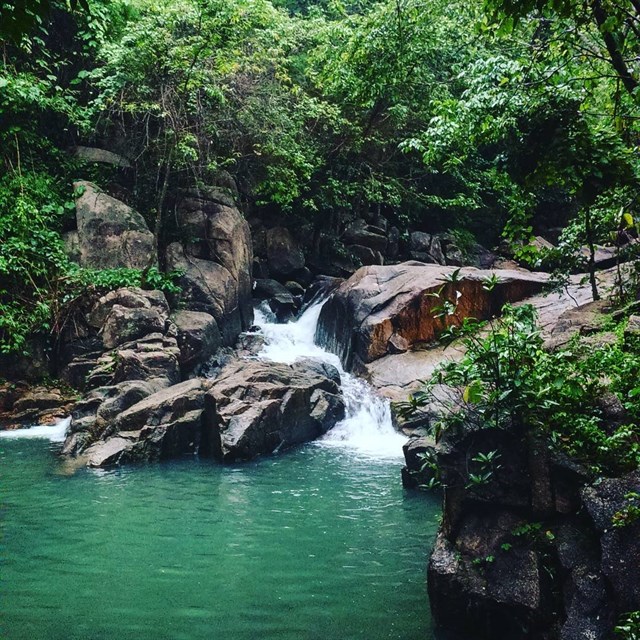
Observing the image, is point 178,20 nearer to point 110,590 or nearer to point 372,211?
point 372,211

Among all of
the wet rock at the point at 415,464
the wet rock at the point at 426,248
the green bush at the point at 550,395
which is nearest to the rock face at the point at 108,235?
the wet rock at the point at 415,464

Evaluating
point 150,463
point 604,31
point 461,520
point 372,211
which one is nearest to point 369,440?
point 150,463

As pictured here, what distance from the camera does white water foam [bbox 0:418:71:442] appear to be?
39.3ft

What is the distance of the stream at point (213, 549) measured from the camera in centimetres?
488

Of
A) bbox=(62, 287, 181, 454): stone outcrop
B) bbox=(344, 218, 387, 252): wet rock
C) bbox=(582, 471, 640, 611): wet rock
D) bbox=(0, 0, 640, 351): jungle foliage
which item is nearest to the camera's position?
bbox=(582, 471, 640, 611): wet rock

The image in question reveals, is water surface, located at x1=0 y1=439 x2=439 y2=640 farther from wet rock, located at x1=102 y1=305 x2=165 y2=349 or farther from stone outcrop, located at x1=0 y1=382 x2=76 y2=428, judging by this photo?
wet rock, located at x1=102 y1=305 x2=165 y2=349

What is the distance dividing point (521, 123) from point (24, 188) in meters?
13.9

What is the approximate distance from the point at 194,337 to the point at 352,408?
14.5ft

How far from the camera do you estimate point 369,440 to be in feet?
42.0

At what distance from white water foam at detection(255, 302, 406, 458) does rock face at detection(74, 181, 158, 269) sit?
171 inches

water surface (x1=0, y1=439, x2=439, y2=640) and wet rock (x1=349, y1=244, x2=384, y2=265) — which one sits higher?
wet rock (x1=349, y1=244, x2=384, y2=265)

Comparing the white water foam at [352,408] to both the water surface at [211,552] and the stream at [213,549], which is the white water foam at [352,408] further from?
the water surface at [211,552]

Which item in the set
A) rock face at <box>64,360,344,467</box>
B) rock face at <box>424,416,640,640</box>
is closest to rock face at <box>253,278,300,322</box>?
rock face at <box>64,360,344,467</box>

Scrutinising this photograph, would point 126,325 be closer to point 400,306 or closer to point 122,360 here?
point 122,360
